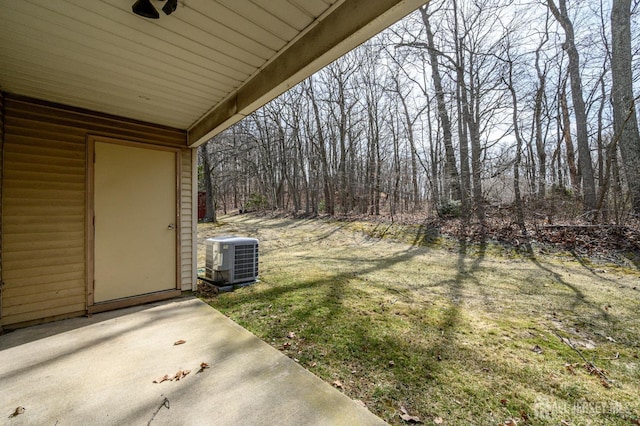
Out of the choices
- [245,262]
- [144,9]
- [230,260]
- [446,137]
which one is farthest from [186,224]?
[446,137]

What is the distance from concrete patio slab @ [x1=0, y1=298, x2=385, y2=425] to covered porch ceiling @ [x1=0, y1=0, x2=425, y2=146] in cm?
218

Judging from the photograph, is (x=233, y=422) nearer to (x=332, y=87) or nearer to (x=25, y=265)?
(x=25, y=265)

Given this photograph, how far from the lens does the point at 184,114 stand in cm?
317

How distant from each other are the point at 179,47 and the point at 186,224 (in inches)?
91.2

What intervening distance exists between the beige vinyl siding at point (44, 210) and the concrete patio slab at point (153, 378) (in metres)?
0.29

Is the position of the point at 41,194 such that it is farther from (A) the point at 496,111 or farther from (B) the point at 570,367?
(A) the point at 496,111

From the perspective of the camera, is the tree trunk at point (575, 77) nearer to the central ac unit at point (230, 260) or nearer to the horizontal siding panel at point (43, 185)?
the central ac unit at point (230, 260)

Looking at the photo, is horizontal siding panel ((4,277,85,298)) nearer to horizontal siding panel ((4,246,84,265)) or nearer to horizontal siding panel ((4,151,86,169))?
horizontal siding panel ((4,246,84,265))

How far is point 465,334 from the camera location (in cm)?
239

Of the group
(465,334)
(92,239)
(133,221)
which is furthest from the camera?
(133,221)

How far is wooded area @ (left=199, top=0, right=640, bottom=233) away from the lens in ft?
19.5

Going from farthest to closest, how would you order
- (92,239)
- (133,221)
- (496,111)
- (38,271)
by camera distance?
(496,111)
(133,221)
(92,239)
(38,271)

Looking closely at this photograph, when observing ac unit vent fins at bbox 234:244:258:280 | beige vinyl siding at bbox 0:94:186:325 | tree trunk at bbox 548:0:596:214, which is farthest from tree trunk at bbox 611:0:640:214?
beige vinyl siding at bbox 0:94:186:325

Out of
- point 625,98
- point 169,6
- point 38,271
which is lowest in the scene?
point 38,271
